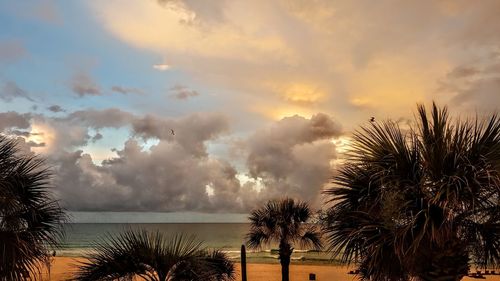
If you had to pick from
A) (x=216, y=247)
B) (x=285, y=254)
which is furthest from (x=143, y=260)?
(x=216, y=247)

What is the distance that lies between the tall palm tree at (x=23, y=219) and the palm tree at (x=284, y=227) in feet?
40.2

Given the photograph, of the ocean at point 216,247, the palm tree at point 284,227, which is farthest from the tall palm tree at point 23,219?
the palm tree at point 284,227

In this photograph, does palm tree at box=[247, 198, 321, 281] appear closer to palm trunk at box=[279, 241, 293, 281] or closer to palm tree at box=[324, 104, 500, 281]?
palm trunk at box=[279, 241, 293, 281]

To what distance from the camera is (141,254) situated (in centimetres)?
711

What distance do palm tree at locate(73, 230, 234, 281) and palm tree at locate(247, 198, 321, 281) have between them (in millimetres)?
13498

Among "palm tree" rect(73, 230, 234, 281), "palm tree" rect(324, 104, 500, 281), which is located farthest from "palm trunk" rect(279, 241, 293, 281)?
"palm tree" rect(73, 230, 234, 281)

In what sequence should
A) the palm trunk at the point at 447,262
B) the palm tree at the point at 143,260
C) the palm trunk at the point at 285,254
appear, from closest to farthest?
the palm tree at the point at 143,260 < the palm trunk at the point at 447,262 < the palm trunk at the point at 285,254

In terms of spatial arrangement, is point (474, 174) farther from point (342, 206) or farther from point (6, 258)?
point (6, 258)

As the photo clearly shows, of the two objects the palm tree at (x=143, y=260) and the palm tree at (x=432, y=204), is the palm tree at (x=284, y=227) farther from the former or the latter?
the palm tree at (x=143, y=260)

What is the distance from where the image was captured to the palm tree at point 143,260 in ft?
22.7

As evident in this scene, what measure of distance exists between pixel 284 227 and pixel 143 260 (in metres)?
14.2

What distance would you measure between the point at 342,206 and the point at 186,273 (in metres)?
3.80

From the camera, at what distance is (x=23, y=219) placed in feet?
31.1

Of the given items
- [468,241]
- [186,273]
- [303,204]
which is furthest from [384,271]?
[303,204]
